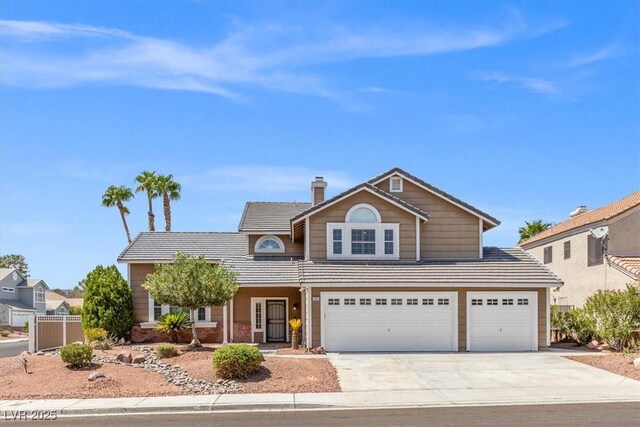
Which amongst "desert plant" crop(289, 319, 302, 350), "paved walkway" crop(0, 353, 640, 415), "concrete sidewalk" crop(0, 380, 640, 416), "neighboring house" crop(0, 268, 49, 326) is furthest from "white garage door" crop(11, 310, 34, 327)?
"concrete sidewalk" crop(0, 380, 640, 416)

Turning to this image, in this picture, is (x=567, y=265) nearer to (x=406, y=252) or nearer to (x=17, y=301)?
(x=406, y=252)

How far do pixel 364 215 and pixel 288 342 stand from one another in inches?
254

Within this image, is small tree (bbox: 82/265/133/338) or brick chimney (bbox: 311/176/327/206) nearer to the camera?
small tree (bbox: 82/265/133/338)

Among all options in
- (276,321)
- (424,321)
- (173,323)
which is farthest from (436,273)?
(173,323)

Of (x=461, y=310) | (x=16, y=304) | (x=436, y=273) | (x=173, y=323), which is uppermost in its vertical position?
(x=436, y=273)

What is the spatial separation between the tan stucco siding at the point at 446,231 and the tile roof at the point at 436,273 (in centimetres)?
71

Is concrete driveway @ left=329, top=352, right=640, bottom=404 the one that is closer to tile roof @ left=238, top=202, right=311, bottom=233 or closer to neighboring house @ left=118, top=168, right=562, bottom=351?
neighboring house @ left=118, top=168, right=562, bottom=351

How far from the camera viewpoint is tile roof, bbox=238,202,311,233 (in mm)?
29094

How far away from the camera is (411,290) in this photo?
23.8 meters

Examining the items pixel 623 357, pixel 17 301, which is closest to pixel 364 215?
pixel 623 357

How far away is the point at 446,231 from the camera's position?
2664cm

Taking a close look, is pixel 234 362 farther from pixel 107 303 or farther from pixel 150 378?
pixel 107 303

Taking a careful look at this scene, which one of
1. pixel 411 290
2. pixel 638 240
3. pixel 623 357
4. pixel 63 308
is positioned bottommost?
pixel 63 308

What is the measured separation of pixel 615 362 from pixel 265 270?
13.5 metres
